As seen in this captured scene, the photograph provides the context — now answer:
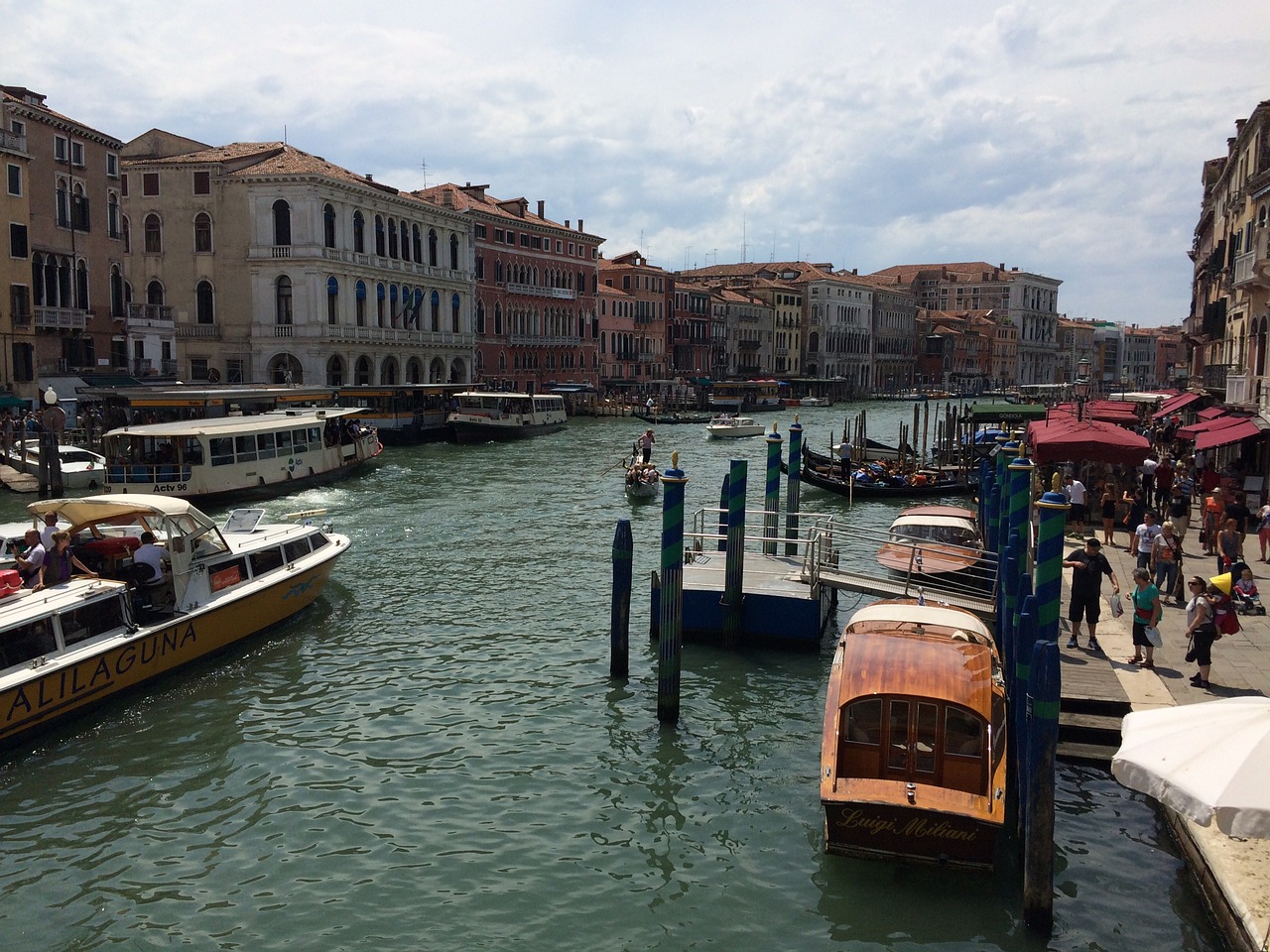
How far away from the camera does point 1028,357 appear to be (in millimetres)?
128250

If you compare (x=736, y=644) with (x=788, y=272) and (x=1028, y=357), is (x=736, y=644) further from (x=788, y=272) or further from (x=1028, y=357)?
(x=1028, y=357)

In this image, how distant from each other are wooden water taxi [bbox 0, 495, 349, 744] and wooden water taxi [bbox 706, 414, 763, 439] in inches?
1412

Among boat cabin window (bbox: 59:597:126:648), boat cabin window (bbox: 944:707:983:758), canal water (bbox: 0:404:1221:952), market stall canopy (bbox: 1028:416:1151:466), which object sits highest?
market stall canopy (bbox: 1028:416:1151:466)

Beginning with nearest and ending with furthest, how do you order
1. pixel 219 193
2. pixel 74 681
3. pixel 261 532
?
pixel 74 681 → pixel 261 532 → pixel 219 193

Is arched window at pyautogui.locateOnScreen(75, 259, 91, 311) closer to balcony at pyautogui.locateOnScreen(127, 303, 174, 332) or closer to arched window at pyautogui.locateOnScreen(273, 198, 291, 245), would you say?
balcony at pyautogui.locateOnScreen(127, 303, 174, 332)

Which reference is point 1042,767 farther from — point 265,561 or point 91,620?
point 265,561

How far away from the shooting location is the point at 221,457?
24031mm

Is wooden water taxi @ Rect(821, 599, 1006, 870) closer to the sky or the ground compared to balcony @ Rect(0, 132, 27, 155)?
closer to the ground

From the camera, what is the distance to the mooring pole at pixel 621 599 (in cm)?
1141

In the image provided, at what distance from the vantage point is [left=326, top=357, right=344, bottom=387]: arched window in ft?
148

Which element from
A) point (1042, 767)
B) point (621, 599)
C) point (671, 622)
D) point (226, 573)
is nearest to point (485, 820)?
point (671, 622)

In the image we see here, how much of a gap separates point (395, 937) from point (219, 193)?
41730mm

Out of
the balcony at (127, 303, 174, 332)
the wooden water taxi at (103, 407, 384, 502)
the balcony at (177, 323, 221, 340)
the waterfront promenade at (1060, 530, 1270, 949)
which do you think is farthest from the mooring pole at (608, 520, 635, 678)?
the balcony at (177, 323, 221, 340)

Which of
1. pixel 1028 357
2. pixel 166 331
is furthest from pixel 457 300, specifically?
pixel 1028 357
